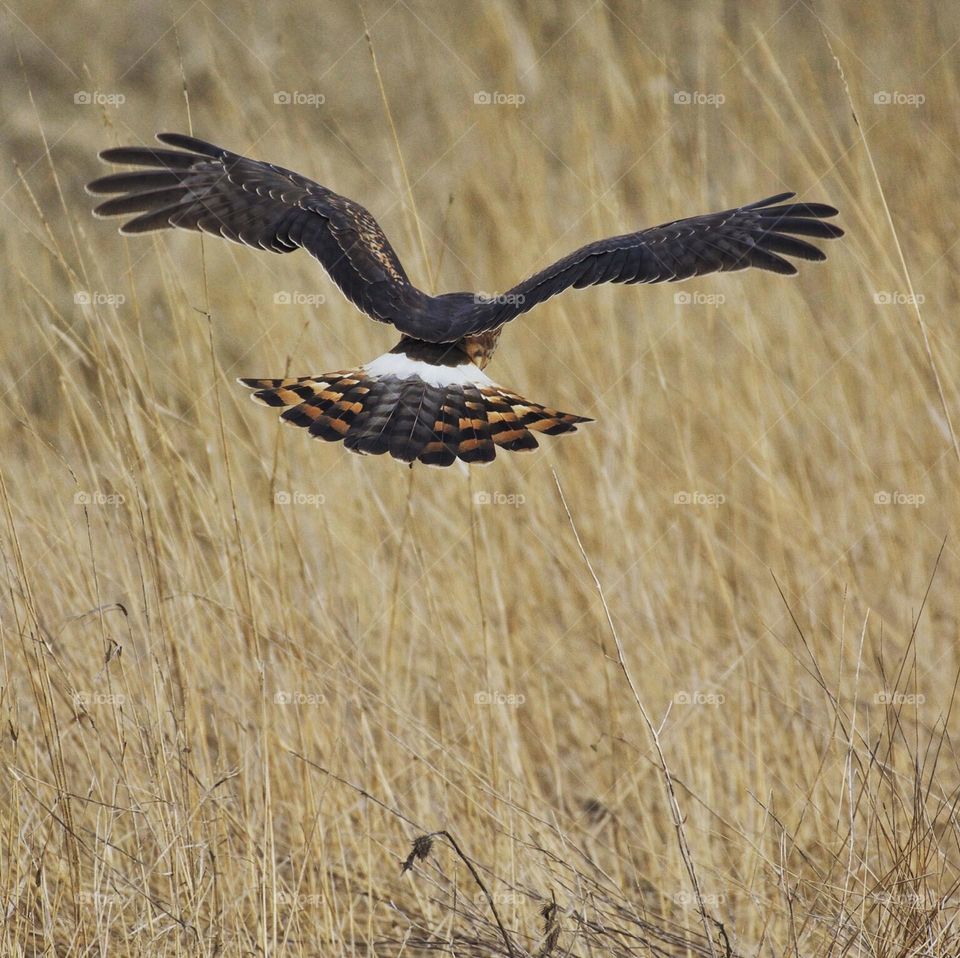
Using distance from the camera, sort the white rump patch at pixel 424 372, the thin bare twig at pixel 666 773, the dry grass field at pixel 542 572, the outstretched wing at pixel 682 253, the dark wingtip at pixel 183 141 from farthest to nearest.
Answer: the white rump patch at pixel 424 372 < the dark wingtip at pixel 183 141 < the outstretched wing at pixel 682 253 < the dry grass field at pixel 542 572 < the thin bare twig at pixel 666 773

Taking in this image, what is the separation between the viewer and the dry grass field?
9.99 feet

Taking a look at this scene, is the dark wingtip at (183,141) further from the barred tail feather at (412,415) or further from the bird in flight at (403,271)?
the barred tail feather at (412,415)

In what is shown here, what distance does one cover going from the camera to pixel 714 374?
472cm

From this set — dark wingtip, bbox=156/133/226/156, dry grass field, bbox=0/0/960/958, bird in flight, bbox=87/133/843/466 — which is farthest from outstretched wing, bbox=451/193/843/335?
dark wingtip, bbox=156/133/226/156

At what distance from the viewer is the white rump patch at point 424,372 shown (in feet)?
13.2

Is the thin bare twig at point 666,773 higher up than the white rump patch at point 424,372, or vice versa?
the white rump patch at point 424,372

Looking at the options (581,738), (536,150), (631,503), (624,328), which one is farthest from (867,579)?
(536,150)

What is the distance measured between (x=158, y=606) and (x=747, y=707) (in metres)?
1.90

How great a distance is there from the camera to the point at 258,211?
4.07 metres

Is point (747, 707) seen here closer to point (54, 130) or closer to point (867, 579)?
point (867, 579)

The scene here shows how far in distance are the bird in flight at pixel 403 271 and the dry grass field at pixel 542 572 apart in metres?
0.17

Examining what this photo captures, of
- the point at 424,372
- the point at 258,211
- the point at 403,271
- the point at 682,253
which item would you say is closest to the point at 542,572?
the point at 424,372

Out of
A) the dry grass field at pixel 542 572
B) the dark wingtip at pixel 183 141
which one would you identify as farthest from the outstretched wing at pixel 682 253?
the dark wingtip at pixel 183 141

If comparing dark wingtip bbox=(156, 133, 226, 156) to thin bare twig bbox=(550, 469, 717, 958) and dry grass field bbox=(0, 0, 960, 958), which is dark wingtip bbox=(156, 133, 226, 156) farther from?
thin bare twig bbox=(550, 469, 717, 958)
